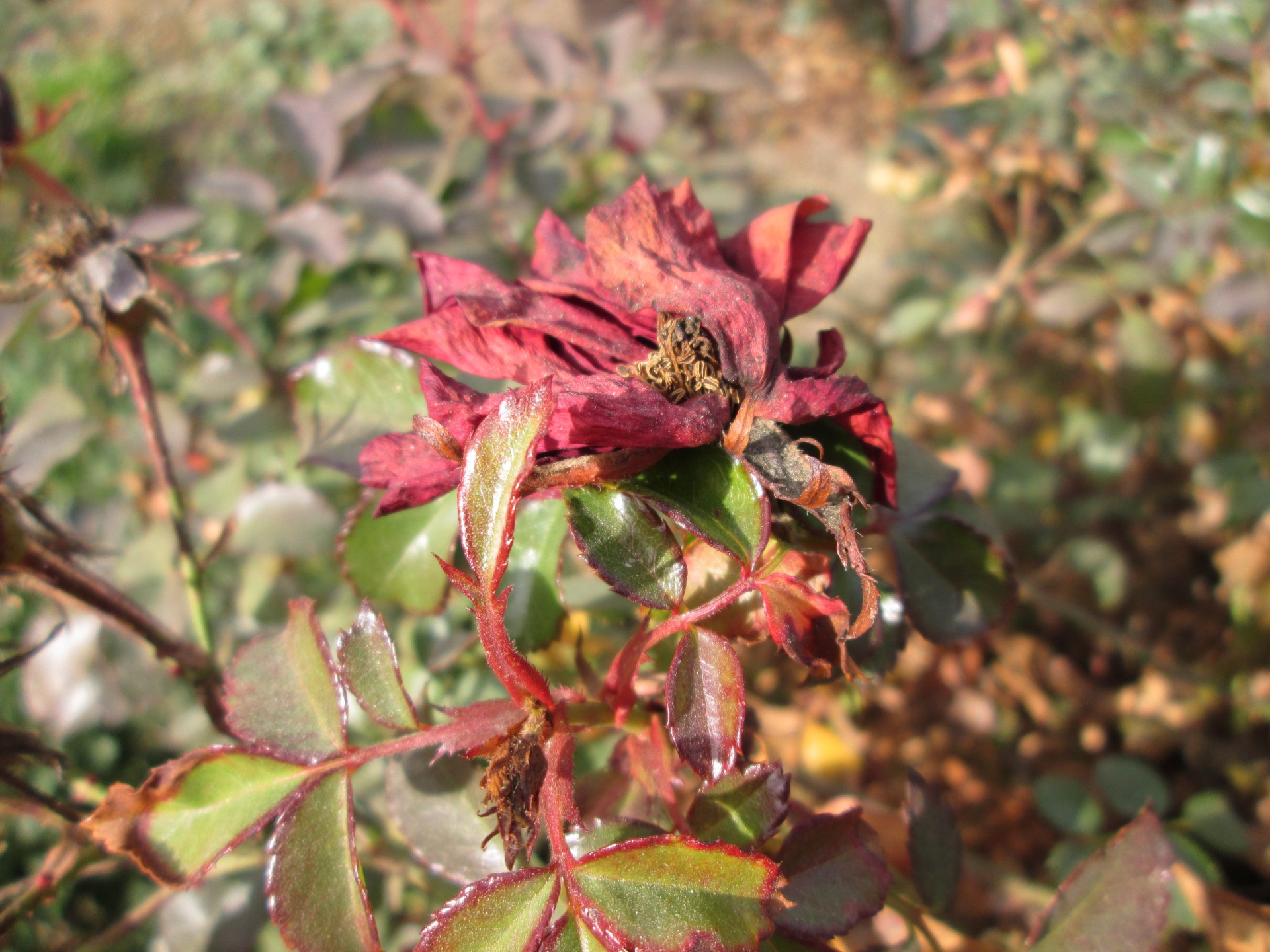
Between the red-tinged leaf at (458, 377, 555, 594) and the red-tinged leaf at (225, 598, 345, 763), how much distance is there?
0.16 metres

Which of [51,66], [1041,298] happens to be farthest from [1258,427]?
[51,66]

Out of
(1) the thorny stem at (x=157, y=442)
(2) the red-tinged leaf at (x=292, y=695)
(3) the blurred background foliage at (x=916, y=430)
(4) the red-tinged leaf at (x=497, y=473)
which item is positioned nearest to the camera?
(4) the red-tinged leaf at (x=497, y=473)

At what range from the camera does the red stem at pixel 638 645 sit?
1.50 feet

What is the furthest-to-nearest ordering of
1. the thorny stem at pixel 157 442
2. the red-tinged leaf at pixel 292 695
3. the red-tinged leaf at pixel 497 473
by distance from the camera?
the thorny stem at pixel 157 442 → the red-tinged leaf at pixel 292 695 → the red-tinged leaf at pixel 497 473

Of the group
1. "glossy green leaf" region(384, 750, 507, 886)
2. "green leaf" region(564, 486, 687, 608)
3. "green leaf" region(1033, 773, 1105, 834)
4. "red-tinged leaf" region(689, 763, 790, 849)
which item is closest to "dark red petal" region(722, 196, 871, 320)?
"green leaf" region(564, 486, 687, 608)

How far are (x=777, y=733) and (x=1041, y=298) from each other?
2.57 feet

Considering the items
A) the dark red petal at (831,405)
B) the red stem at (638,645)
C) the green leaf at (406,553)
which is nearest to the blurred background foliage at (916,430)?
the green leaf at (406,553)

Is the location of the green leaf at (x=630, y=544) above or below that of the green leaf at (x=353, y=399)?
above

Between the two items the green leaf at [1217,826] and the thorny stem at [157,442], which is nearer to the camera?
the thorny stem at [157,442]

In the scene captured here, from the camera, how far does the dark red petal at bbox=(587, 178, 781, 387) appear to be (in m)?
0.46

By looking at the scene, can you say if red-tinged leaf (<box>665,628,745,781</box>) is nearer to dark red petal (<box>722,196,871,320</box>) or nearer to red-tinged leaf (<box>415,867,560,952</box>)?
red-tinged leaf (<box>415,867,560,952</box>)

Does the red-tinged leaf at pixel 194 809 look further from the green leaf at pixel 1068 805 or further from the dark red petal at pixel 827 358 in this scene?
the green leaf at pixel 1068 805

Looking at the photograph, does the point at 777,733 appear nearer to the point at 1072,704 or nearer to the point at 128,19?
the point at 1072,704

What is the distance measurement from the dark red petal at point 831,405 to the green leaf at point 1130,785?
0.79 m
